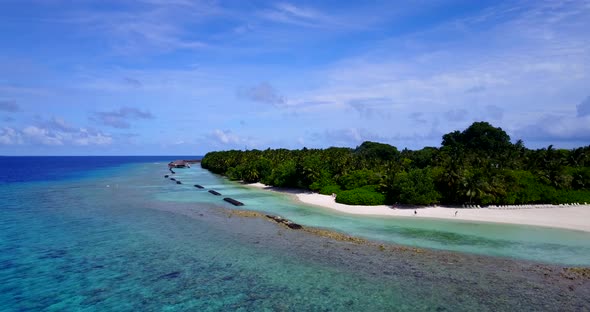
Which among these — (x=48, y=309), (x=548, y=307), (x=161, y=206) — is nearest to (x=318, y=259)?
(x=548, y=307)

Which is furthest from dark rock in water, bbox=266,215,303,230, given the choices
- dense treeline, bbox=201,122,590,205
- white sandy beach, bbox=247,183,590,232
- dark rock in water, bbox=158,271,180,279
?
dark rock in water, bbox=158,271,180,279

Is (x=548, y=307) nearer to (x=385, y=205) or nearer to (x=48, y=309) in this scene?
(x=48, y=309)

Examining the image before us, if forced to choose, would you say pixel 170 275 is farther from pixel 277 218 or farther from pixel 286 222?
pixel 277 218

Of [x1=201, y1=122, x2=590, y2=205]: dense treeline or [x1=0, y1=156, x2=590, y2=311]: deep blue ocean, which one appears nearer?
[x1=0, y1=156, x2=590, y2=311]: deep blue ocean

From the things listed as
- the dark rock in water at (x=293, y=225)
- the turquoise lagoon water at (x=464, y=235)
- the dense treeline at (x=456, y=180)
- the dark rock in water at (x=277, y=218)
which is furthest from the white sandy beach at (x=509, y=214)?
the dark rock in water at (x=293, y=225)

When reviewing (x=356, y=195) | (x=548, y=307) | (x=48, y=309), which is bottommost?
(x=48, y=309)

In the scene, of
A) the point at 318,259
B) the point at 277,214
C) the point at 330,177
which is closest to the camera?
the point at 318,259

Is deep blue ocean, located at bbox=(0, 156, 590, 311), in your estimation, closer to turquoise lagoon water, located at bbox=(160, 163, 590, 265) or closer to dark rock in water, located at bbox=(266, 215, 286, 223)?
turquoise lagoon water, located at bbox=(160, 163, 590, 265)
